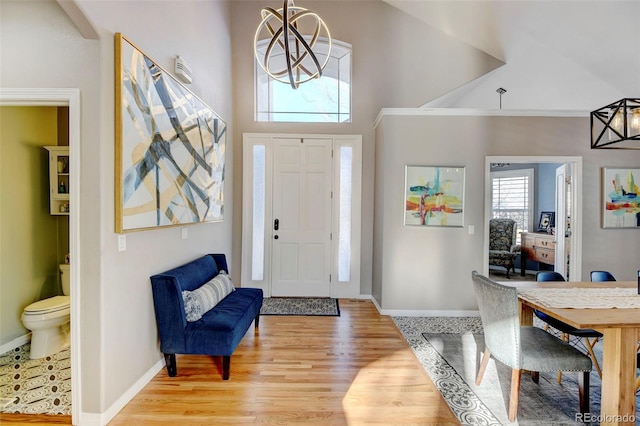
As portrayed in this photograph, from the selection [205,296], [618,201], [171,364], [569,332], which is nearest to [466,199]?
[569,332]

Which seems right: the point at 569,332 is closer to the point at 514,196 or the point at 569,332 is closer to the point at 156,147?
the point at 156,147

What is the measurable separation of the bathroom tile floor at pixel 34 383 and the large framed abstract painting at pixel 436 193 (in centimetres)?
382

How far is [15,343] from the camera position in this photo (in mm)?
2820

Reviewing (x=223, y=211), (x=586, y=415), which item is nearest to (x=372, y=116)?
(x=223, y=211)

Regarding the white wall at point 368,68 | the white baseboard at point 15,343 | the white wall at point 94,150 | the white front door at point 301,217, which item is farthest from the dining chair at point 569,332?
the white baseboard at point 15,343

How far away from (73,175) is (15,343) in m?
2.22

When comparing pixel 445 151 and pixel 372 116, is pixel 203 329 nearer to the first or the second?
pixel 445 151

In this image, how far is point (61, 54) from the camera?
1.85 meters

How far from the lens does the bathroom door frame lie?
1846mm

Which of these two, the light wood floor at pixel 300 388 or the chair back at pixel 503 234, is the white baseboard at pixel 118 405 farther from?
the chair back at pixel 503 234

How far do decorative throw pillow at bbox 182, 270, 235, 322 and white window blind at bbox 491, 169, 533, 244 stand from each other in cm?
607

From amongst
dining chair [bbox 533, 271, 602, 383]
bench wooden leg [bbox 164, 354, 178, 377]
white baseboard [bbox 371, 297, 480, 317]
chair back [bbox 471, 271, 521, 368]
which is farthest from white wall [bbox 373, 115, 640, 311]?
bench wooden leg [bbox 164, 354, 178, 377]

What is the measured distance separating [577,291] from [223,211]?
3834 mm

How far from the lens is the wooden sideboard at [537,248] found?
5.34 metres
